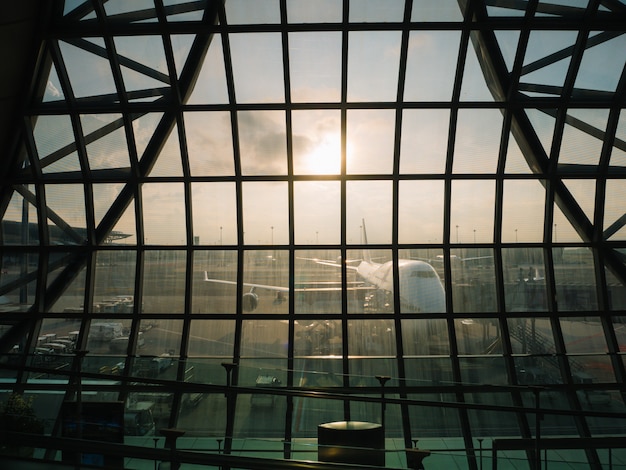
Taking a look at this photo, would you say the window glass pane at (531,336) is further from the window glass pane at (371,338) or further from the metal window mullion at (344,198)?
the metal window mullion at (344,198)

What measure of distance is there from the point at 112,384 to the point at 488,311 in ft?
29.8

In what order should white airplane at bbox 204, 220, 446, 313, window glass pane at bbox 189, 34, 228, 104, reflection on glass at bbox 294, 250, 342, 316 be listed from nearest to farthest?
window glass pane at bbox 189, 34, 228, 104, white airplane at bbox 204, 220, 446, 313, reflection on glass at bbox 294, 250, 342, 316

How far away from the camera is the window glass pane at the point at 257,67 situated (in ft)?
40.1

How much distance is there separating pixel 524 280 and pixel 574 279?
1.21 metres

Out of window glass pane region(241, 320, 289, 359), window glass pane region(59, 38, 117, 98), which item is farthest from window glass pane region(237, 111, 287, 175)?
window glass pane region(241, 320, 289, 359)

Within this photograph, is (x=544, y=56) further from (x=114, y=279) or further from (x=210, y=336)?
(x=114, y=279)

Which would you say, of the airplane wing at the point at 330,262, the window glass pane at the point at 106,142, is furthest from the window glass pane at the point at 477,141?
the window glass pane at the point at 106,142

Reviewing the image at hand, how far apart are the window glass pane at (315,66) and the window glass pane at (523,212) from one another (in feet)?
15.9

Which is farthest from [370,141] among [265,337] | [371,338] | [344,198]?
[265,337]

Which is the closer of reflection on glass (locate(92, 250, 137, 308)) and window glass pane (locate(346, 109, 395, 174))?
window glass pane (locate(346, 109, 395, 174))

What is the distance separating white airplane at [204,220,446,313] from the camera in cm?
1307

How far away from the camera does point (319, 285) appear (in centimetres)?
1321

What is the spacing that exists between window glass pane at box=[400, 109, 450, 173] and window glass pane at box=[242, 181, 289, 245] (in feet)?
10.0

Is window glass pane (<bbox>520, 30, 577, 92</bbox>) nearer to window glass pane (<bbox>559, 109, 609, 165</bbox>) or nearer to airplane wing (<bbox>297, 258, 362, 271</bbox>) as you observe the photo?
window glass pane (<bbox>559, 109, 609, 165</bbox>)
